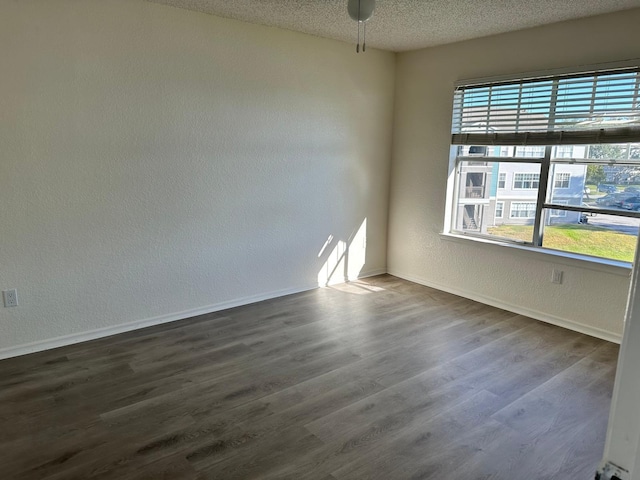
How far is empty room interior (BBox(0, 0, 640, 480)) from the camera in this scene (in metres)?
2.38

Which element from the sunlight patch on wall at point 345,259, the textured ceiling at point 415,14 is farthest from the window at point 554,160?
the sunlight patch on wall at point 345,259

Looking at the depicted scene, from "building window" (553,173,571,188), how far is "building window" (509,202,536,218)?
0.25 meters

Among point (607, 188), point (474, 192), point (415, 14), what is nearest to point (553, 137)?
point (607, 188)

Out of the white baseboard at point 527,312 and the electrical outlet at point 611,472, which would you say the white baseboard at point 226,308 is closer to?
the white baseboard at point 527,312

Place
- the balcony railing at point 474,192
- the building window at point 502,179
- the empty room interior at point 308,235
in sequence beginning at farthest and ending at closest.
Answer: the balcony railing at point 474,192
the building window at point 502,179
the empty room interior at point 308,235

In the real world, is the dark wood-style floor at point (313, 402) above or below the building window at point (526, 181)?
below

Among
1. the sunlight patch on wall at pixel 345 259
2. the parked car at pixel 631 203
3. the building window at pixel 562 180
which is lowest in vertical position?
the sunlight patch on wall at pixel 345 259

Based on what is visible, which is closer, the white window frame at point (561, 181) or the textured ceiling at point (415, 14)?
the textured ceiling at point (415, 14)

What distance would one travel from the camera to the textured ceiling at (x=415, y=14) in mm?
3166

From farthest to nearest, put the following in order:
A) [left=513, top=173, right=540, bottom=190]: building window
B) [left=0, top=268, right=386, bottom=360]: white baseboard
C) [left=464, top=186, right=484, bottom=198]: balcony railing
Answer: [left=464, top=186, right=484, bottom=198]: balcony railing < [left=513, top=173, right=540, bottom=190]: building window < [left=0, top=268, right=386, bottom=360]: white baseboard

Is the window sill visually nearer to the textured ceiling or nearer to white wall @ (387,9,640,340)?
white wall @ (387,9,640,340)

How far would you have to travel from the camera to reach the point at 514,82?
3.93 meters

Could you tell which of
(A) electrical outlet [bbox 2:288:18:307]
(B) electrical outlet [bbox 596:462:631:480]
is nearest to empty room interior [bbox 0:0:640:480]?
(A) electrical outlet [bbox 2:288:18:307]

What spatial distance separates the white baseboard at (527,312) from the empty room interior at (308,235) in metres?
0.02
